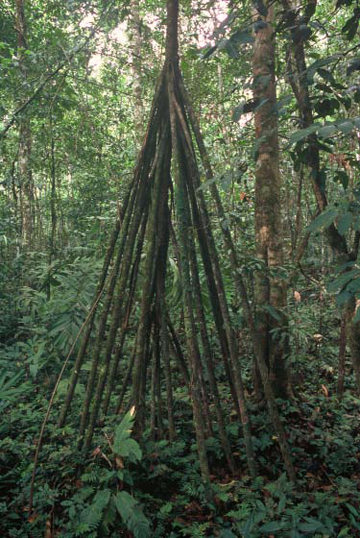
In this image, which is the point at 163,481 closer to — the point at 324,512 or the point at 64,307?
the point at 324,512

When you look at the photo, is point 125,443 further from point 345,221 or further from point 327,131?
point 327,131

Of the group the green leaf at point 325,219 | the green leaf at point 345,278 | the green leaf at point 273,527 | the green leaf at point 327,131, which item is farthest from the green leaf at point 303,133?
the green leaf at point 273,527

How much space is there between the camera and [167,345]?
2357mm

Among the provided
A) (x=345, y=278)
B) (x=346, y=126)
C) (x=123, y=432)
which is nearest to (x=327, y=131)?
(x=346, y=126)

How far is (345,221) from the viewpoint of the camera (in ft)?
4.21

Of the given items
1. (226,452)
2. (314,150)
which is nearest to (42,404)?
(226,452)


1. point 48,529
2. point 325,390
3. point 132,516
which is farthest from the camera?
point 325,390

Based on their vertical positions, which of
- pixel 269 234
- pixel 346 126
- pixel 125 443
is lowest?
pixel 125 443

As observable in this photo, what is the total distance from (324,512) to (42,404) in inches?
80.7

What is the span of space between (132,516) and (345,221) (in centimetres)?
138

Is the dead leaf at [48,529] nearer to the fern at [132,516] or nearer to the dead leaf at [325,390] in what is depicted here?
the fern at [132,516]

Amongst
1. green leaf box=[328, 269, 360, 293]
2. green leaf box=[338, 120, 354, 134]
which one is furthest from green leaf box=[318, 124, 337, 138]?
green leaf box=[328, 269, 360, 293]

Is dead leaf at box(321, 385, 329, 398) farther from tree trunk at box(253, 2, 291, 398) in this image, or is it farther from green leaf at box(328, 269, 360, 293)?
green leaf at box(328, 269, 360, 293)

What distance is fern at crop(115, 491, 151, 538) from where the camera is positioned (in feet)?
5.27
